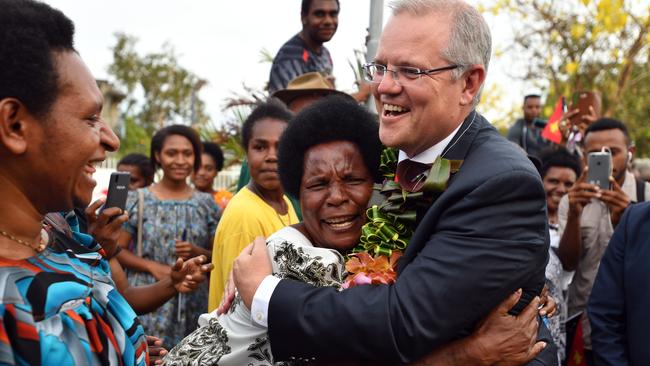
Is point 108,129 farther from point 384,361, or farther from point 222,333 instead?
point 384,361

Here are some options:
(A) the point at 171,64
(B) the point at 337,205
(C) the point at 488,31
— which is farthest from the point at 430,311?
(A) the point at 171,64

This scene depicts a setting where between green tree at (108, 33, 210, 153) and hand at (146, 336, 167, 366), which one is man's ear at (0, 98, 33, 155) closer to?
hand at (146, 336, 167, 366)

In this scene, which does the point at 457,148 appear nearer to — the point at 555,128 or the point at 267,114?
the point at 267,114

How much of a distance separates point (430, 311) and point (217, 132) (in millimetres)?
6966

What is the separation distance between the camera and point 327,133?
303 centimetres

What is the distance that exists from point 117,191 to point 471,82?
246 centimetres

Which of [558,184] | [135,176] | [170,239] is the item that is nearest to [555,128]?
[558,184]

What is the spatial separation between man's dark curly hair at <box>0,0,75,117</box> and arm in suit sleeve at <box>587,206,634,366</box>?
3.32 m

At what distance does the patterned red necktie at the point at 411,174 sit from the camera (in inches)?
105

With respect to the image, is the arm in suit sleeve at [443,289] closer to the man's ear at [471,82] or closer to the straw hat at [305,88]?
the man's ear at [471,82]

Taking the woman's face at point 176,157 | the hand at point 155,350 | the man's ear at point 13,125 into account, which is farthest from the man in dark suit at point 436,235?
the woman's face at point 176,157

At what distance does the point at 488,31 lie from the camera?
271cm

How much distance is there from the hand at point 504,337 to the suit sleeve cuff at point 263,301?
762 millimetres

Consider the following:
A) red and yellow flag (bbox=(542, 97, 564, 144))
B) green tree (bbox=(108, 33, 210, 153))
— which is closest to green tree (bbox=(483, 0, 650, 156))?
red and yellow flag (bbox=(542, 97, 564, 144))
